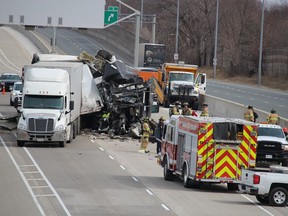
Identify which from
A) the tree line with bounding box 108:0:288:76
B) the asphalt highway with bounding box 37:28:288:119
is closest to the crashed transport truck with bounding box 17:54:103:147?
the asphalt highway with bounding box 37:28:288:119

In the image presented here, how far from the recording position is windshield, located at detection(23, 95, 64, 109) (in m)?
39.2

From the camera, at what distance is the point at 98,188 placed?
2688 cm

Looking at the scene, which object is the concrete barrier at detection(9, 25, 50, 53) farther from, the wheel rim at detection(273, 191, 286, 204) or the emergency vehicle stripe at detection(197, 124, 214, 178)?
the wheel rim at detection(273, 191, 286, 204)

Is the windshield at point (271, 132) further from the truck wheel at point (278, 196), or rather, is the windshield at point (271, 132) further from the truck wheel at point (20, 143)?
the truck wheel at point (20, 143)

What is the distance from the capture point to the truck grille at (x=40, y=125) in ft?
124

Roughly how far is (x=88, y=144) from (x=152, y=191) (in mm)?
14475

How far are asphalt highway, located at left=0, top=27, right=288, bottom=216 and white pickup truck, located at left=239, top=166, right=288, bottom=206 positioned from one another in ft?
0.97

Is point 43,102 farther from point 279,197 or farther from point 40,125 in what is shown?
point 279,197

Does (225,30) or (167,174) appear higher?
(225,30)

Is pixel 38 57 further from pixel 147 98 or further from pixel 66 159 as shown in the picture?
pixel 66 159

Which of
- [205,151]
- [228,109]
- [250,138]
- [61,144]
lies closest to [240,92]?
[228,109]

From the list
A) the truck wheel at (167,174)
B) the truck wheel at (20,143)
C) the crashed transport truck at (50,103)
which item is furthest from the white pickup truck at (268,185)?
the truck wheel at (20,143)

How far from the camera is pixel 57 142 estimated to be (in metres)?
39.6

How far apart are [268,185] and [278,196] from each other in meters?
0.58
